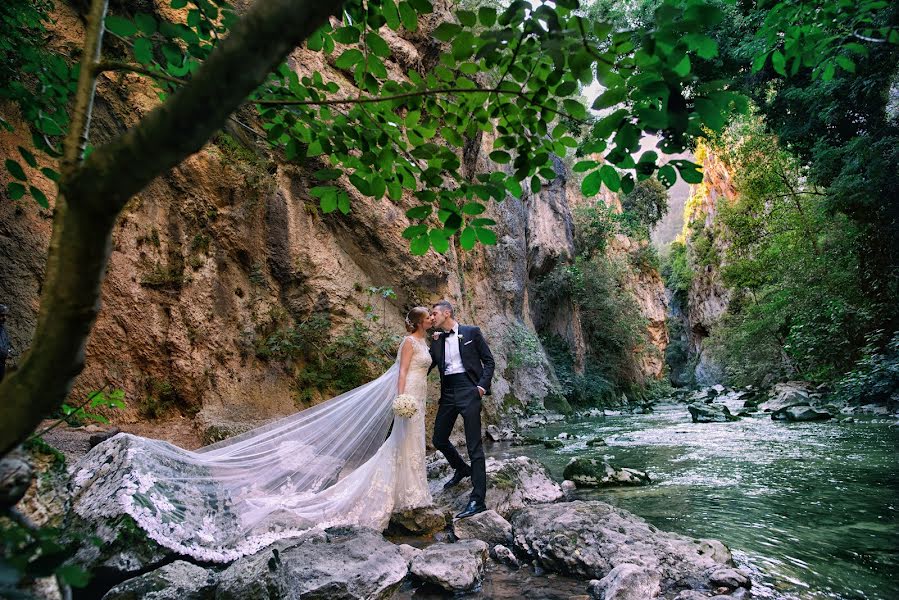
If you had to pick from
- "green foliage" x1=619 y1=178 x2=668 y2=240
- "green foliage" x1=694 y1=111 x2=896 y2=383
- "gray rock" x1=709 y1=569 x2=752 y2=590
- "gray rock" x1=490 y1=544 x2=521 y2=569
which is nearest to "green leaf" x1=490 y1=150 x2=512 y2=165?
"gray rock" x1=709 y1=569 x2=752 y2=590

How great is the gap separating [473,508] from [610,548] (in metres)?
1.47

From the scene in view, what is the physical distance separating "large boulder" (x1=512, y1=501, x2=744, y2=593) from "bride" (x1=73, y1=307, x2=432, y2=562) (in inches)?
54.4

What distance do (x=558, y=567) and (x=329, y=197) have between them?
9.94 ft

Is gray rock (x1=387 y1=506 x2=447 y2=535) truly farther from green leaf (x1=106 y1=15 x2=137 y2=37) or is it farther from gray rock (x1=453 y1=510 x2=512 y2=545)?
green leaf (x1=106 y1=15 x2=137 y2=37)

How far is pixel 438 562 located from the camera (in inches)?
126

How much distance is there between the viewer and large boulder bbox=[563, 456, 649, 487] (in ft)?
19.2

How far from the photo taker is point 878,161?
11.1 m

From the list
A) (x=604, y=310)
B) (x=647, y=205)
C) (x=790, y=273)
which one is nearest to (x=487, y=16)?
(x=790, y=273)

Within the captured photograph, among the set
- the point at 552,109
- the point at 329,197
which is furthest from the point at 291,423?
the point at 552,109

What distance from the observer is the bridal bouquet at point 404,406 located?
4754mm

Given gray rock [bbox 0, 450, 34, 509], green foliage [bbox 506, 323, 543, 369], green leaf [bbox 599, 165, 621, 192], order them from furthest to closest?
green foliage [bbox 506, 323, 543, 369] → green leaf [bbox 599, 165, 621, 192] → gray rock [bbox 0, 450, 34, 509]

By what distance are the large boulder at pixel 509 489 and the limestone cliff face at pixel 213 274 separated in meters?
3.68

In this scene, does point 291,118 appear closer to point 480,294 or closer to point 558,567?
point 558,567

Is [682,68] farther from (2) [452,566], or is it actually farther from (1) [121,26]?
(2) [452,566]
